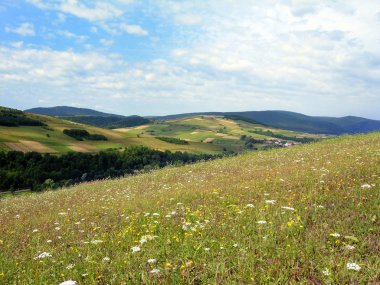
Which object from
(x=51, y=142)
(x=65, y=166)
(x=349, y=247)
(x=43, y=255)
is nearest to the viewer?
(x=349, y=247)

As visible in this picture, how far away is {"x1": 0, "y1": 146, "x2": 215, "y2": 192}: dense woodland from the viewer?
3351 inches

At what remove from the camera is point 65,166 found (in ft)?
312

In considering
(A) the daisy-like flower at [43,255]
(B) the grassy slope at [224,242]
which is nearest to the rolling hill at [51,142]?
(B) the grassy slope at [224,242]

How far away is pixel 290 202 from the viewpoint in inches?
320

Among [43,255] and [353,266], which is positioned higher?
[353,266]

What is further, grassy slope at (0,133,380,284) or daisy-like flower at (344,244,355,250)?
daisy-like flower at (344,244,355,250)

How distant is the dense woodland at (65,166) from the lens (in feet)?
279

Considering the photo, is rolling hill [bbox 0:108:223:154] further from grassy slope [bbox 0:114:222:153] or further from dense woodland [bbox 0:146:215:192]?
dense woodland [bbox 0:146:215:192]

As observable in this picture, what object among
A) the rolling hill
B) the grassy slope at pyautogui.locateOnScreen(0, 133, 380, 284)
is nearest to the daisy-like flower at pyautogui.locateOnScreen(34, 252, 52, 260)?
the grassy slope at pyautogui.locateOnScreen(0, 133, 380, 284)

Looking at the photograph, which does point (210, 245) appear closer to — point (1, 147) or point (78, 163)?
point (78, 163)

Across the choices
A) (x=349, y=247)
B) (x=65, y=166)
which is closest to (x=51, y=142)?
(x=65, y=166)

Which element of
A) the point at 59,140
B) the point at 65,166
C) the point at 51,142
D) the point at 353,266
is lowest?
the point at 65,166

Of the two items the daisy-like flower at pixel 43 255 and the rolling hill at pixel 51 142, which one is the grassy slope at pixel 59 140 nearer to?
the rolling hill at pixel 51 142

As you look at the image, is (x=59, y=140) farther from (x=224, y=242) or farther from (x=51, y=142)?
(x=224, y=242)
